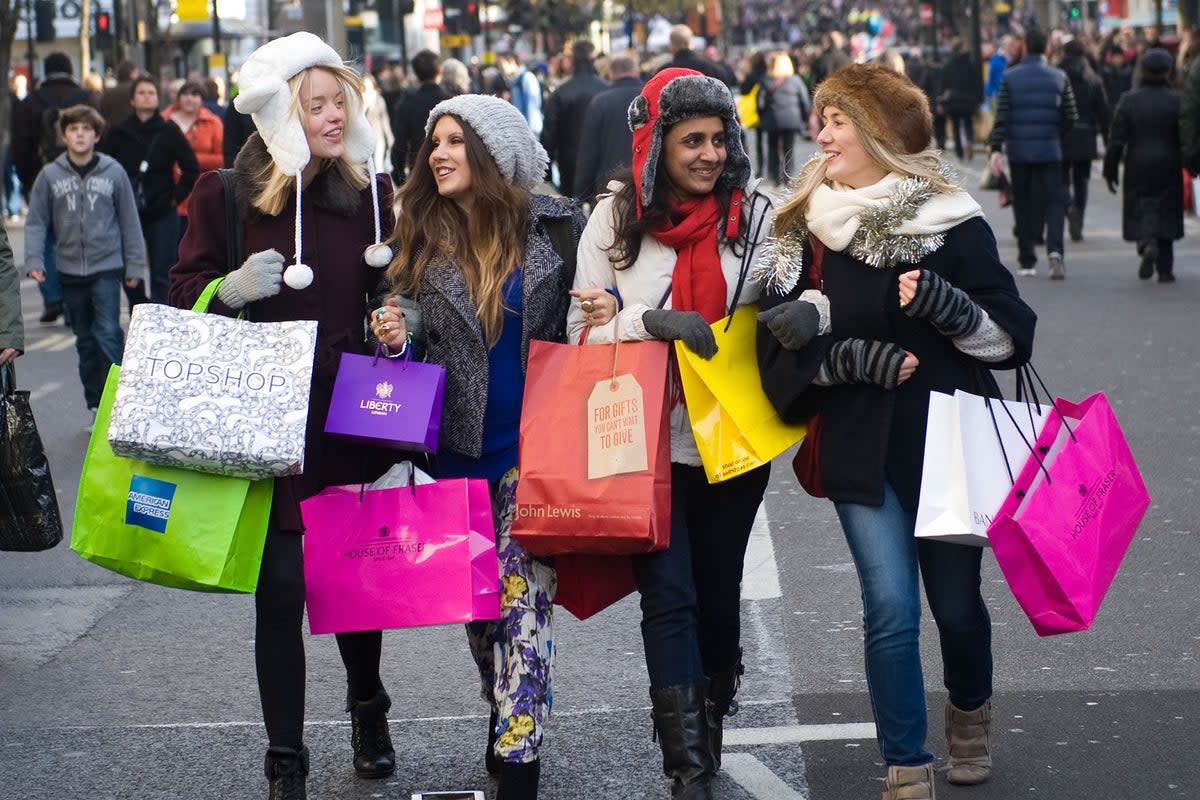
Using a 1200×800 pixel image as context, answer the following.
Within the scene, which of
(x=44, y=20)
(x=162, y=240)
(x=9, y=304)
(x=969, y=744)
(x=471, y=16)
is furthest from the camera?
(x=471, y=16)

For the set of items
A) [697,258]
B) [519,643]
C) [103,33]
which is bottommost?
[519,643]

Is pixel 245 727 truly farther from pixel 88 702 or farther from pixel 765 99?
pixel 765 99

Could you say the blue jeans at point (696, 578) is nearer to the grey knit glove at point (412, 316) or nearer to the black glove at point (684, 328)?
the black glove at point (684, 328)

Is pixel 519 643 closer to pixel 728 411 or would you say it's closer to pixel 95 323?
pixel 728 411

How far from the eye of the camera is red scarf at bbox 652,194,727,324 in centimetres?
452

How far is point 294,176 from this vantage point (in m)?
4.61

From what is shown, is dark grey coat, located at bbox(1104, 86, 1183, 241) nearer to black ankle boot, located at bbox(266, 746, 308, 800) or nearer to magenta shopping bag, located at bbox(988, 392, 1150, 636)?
magenta shopping bag, located at bbox(988, 392, 1150, 636)

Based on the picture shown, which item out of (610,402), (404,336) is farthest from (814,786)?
(404,336)

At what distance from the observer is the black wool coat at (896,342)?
440cm

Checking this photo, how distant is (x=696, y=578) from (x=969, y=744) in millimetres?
764

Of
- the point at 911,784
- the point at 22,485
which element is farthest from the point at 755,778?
the point at 22,485

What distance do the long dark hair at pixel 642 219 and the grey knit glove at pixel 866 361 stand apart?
366mm

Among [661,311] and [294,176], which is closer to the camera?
[661,311]

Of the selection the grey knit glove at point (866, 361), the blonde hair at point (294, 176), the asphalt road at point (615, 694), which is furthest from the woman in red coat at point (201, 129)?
the grey knit glove at point (866, 361)
